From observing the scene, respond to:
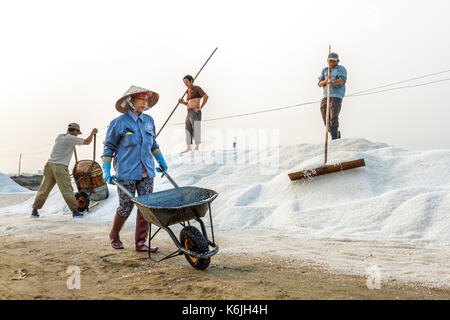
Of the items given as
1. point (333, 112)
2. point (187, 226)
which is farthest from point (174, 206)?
point (333, 112)

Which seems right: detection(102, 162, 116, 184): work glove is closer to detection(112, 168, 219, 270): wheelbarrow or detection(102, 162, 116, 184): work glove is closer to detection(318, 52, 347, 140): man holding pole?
detection(112, 168, 219, 270): wheelbarrow

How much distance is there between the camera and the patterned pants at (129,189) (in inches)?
132

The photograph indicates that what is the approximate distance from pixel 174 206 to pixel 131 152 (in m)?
1.09

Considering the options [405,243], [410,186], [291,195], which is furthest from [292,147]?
[405,243]

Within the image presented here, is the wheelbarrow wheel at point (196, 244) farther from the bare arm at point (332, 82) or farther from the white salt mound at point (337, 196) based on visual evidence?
the bare arm at point (332, 82)

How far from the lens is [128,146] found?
3.36 meters

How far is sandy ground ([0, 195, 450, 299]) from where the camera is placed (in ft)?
6.99

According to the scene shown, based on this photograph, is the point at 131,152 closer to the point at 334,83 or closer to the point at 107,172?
the point at 107,172

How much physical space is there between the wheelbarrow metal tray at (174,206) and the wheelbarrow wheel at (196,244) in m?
0.12
